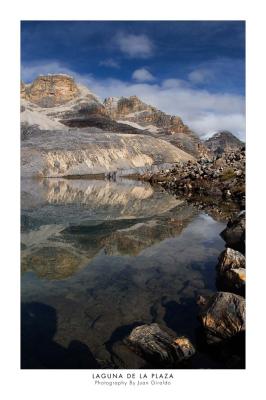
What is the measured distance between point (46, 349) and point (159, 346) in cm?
200

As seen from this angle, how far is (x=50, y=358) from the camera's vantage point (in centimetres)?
619

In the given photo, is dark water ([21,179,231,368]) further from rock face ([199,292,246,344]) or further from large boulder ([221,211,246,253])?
large boulder ([221,211,246,253])

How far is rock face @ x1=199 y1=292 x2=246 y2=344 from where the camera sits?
6.61 meters

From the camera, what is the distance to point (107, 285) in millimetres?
9734

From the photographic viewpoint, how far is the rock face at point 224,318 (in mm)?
6613

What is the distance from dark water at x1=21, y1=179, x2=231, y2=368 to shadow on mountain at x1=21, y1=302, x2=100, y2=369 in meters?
0.02

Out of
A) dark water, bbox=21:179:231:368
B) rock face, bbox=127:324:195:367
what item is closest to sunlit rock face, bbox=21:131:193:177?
dark water, bbox=21:179:231:368

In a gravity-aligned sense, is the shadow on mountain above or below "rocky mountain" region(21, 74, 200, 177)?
below

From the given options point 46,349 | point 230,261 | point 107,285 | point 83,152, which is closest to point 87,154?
point 83,152

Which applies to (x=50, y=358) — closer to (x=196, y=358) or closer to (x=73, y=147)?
(x=196, y=358)

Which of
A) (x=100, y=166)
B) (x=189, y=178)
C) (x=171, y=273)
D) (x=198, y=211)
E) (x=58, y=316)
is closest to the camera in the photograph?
(x=58, y=316)

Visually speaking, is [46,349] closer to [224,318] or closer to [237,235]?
[224,318]

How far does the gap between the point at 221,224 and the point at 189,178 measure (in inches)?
1014
